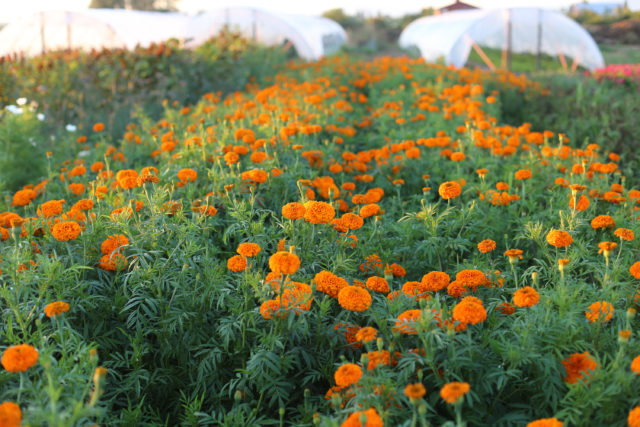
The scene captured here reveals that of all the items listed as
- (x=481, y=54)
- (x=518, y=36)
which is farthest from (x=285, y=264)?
(x=518, y=36)

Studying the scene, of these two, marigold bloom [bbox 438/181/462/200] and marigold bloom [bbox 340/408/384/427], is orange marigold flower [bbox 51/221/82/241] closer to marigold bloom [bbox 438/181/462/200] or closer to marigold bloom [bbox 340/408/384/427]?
marigold bloom [bbox 340/408/384/427]

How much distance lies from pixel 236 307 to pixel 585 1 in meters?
43.2

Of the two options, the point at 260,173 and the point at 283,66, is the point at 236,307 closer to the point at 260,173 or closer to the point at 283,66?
the point at 260,173

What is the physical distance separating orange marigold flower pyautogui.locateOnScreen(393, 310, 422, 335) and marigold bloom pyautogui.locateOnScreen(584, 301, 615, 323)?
65 cm

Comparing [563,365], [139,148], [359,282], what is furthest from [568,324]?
[139,148]

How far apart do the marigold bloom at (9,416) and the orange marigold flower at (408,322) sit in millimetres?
1153

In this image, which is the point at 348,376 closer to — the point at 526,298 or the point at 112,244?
the point at 526,298

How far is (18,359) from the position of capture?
1.53 meters

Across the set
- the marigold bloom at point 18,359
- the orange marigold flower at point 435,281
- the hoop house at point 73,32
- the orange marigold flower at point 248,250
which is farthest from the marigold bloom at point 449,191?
the hoop house at point 73,32

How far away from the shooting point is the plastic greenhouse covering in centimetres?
1528

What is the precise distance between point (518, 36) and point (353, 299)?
1727 centimetres

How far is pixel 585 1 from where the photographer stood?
3812 centimetres

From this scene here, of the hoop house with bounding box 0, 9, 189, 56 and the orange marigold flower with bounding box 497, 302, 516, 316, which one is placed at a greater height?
the hoop house with bounding box 0, 9, 189, 56

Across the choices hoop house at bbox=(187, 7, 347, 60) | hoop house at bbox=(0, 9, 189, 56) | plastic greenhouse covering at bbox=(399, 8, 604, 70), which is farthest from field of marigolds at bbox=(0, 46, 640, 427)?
hoop house at bbox=(0, 9, 189, 56)
